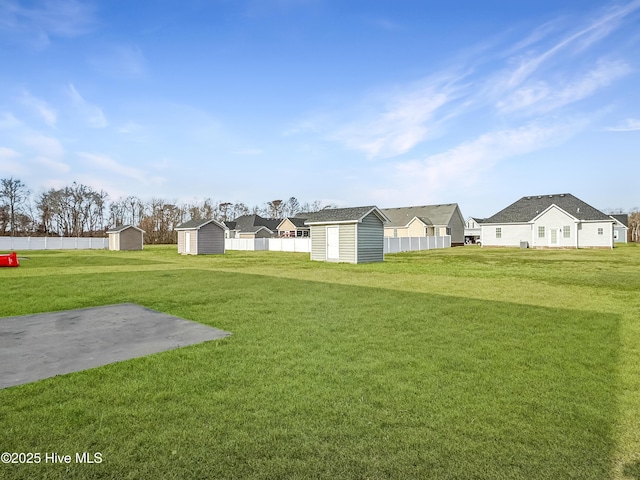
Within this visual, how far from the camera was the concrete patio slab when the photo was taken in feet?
14.2

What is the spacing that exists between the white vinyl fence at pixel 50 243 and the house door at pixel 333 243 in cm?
4213

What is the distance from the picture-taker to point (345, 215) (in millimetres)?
22703

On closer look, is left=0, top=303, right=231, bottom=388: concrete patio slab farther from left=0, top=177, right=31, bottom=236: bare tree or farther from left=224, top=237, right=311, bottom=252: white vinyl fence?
left=0, top=177, right=31, bottom=236: bare tree

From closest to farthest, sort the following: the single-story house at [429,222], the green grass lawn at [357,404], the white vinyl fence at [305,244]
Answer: the green grass lawn at [357,404]
the white vinyl fence at [305,244]
the single-story house at [429,222]

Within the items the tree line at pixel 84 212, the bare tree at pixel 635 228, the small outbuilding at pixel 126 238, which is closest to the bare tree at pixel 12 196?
the tree line at pixel 84 212

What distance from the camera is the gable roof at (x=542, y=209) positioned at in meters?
37.4

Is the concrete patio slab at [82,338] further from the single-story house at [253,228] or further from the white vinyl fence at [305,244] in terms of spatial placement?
the single-story house at [253,228]

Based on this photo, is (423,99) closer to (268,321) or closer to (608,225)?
(268,321)

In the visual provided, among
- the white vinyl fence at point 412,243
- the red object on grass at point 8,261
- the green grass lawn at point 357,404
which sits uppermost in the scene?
the white vinyl fence at point 412,243

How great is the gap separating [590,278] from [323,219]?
14577 millimetres

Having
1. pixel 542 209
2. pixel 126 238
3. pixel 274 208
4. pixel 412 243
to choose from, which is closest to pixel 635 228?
pixel 542 209

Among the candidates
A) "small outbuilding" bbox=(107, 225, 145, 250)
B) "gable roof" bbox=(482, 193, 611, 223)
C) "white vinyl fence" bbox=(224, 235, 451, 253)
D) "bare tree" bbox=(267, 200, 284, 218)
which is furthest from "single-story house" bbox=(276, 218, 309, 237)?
"gable roof" bbox=(482, 193, 611, 223)

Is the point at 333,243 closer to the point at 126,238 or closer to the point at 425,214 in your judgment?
the point at 126,238

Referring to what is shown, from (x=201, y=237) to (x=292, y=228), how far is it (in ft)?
72.8
